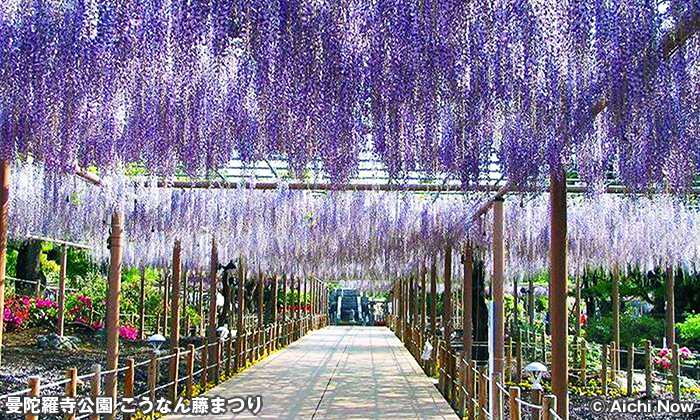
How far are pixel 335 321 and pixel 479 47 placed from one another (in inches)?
1740

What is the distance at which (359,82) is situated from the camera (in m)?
4.38

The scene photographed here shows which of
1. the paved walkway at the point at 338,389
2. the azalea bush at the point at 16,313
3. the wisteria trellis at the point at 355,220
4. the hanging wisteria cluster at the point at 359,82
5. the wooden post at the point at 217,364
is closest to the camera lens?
the hanging wisteria cluster at the point at 359,82

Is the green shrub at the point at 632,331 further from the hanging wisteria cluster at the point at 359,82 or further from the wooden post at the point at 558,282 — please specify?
the hanging wisteria cluster at the point at 359,82

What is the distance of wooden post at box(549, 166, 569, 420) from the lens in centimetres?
516

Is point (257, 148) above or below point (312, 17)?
below

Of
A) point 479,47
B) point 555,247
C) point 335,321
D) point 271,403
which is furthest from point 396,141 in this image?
point 335,321

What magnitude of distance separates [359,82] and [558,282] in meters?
1.87

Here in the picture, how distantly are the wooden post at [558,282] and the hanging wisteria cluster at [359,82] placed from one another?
251mm

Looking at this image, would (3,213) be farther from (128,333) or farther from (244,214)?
(128,333)

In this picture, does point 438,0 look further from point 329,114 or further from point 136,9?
point 136,9

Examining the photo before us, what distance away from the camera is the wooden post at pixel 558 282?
516 cm

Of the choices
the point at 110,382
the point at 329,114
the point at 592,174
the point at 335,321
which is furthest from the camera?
the point at 335,321

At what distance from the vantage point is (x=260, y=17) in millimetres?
3982

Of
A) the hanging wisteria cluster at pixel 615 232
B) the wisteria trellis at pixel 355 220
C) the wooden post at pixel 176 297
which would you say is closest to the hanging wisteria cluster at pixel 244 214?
the wisteria trellis at pixel 355 220
